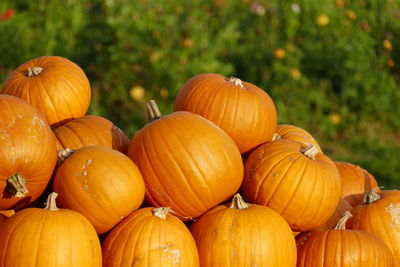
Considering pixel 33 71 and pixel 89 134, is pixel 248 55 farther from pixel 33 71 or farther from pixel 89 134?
pixel 89 134

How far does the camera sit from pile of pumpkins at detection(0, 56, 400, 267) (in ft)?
6.76

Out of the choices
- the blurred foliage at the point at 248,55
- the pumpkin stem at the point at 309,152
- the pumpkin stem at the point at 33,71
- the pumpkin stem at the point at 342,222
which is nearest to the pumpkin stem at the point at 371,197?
the pumpkin stem at the point at 342,222

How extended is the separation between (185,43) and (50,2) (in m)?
1.86

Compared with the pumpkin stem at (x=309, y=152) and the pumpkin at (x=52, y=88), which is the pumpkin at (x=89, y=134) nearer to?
the pumpkin at (x=52, y=88)

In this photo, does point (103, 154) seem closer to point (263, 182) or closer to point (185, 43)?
point (263, 182)

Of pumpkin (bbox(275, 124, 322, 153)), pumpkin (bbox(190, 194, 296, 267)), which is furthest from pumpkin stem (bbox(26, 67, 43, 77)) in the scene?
pumpkin (bbox(275, 124, 322, 153))

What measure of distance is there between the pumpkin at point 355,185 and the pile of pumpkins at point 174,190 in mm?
280

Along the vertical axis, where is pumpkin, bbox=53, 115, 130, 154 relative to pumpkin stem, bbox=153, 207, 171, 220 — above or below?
above

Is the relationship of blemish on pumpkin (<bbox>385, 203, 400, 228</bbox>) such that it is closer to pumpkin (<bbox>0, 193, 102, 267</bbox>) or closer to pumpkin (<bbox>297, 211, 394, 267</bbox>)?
pumpkin (<bbox>297, 211, 394, 267</bbox>)

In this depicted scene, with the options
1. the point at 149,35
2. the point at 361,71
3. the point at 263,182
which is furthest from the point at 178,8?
the point at 263,182

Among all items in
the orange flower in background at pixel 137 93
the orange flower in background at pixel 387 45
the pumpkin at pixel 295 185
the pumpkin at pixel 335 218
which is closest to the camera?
the pumpkin at pixel 295 185

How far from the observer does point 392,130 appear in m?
6.70

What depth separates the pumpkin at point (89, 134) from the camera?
249 centimetres

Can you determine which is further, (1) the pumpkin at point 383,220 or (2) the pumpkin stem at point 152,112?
(1) the pumpkin at point 383,220
